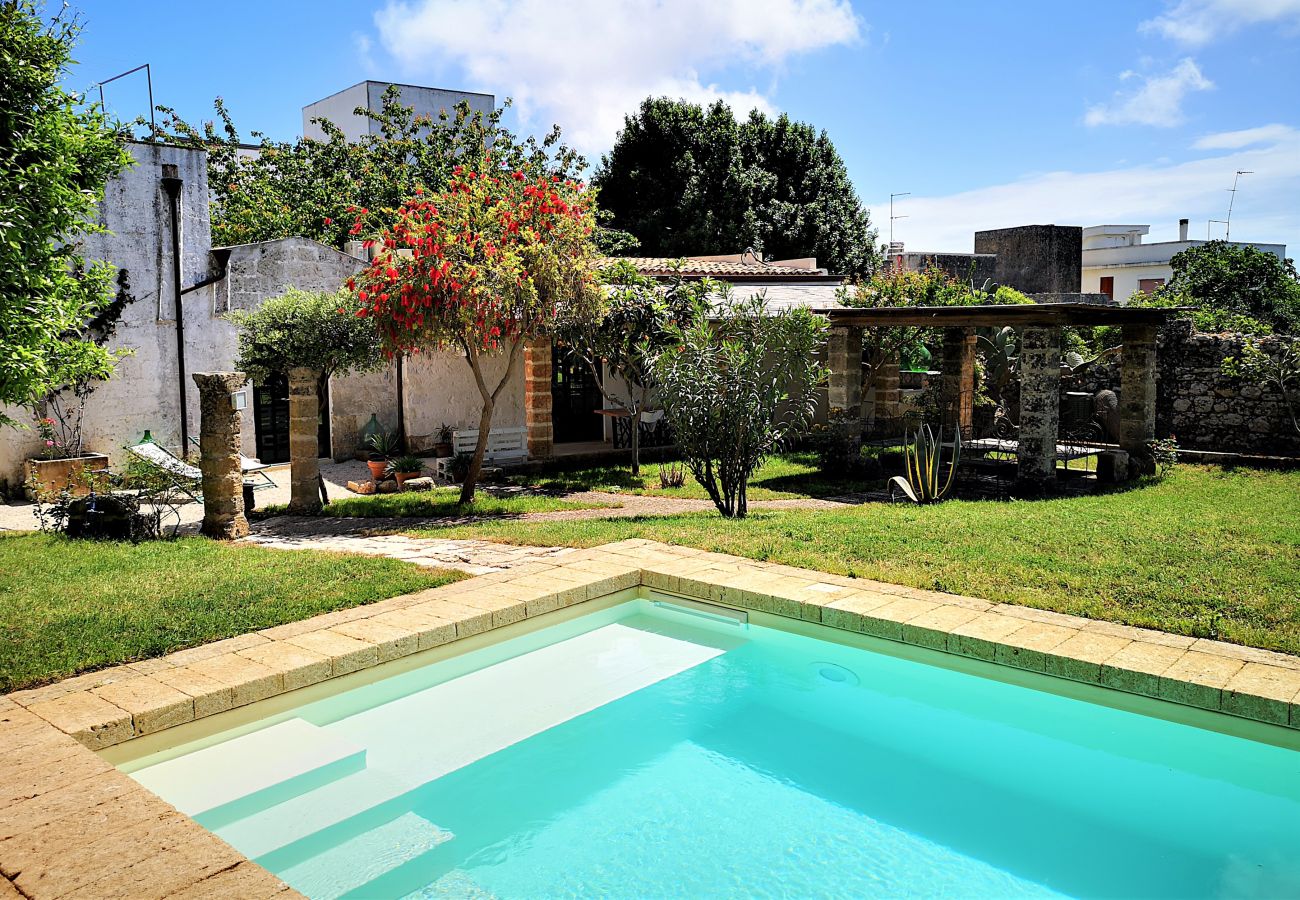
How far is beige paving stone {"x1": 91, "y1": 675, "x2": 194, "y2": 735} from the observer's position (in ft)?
16.1

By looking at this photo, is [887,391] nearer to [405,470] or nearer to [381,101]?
[405,470]

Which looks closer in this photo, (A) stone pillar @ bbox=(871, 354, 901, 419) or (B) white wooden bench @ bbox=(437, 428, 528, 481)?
(B) white wooden bench @ bbox=(437, 428, 528, 481)

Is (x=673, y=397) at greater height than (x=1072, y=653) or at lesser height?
greater

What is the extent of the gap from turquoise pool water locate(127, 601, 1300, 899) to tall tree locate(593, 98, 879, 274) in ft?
86.0

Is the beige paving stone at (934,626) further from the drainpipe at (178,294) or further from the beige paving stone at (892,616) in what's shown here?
the drainpipe at (178,294)

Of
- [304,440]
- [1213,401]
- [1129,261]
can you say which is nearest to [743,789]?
[304,440]

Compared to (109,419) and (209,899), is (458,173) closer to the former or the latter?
(109,419)

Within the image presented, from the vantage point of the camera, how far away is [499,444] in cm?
1725

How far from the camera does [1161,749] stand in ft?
16.9

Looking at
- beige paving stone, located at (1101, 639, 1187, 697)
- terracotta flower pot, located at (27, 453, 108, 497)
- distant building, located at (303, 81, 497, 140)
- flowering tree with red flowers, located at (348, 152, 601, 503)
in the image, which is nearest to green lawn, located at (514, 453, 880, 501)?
flowering tree with red flowers, located at (348, 152, 601, 503)

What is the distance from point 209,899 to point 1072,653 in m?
4.66

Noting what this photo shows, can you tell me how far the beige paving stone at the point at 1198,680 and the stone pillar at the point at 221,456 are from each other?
9.28 metres

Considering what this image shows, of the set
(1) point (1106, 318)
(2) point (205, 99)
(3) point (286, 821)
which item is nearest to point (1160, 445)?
(1) point (1106, 318)

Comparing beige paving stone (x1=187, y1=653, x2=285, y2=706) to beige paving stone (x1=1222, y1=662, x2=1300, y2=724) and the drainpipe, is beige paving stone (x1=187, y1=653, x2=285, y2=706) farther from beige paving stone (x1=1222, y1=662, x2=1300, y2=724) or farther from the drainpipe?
the drainpipe
